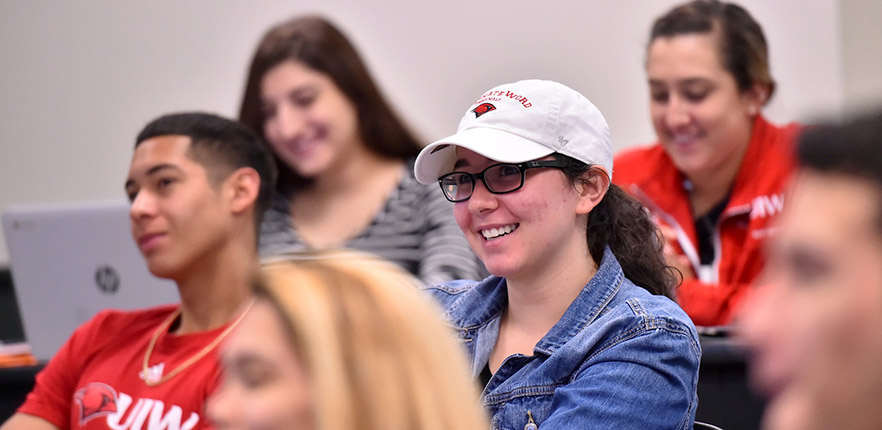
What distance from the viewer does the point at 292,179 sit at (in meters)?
3.02

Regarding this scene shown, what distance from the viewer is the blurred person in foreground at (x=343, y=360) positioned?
84cm

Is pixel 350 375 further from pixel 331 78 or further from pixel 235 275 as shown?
pixel 331 78

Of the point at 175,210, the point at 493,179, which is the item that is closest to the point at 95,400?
the point at 175,210

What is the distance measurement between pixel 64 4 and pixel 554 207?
3.61 m

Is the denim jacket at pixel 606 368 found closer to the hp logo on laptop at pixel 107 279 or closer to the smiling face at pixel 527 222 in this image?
the smiling face at pixel 527 222

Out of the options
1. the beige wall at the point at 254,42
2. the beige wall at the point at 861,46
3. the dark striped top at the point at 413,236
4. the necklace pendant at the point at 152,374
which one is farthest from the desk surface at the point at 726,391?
the beige wall at the point at 861,46

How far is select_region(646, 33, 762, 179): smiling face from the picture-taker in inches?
106

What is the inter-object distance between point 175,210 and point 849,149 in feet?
5.02

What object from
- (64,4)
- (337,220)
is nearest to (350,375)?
(337,220)

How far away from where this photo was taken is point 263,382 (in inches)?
35.3

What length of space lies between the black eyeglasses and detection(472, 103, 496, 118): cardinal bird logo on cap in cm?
10

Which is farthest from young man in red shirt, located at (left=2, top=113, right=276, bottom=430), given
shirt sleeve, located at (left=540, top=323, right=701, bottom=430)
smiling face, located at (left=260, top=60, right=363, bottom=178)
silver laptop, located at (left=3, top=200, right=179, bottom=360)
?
smiling face, located at (left=260, top=60, right=363, bottom=178)

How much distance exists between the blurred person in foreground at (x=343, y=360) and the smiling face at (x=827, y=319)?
0.32m

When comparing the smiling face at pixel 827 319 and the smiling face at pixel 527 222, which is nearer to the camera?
the smiling face at pixel 827 319
